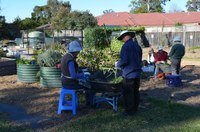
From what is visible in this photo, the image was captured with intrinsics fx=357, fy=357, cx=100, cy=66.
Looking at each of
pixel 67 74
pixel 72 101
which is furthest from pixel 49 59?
pixel 72 101

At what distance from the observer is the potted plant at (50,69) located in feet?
33.8

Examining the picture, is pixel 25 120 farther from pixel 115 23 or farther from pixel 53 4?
pixel 53 4

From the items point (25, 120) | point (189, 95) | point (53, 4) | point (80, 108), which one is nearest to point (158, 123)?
point (80, 108)

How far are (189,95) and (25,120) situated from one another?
4802mm

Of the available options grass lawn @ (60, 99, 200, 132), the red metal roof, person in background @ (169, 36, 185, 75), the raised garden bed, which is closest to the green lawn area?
grass lawn @ (60, 99, 200, 132)

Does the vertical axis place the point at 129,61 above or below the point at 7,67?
above

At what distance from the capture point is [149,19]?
53875 millimetres

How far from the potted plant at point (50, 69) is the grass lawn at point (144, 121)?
2.96 metres

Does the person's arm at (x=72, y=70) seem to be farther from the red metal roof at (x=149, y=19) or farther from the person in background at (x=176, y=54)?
the red metal roof at (x=149, y=19)

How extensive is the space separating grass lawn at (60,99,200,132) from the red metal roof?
4367 cm

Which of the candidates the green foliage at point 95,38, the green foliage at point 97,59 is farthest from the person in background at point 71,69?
the green foliage at point 95,38

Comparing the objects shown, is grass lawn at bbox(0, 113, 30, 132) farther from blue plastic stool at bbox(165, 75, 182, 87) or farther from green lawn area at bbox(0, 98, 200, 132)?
blue plastic stool at bbox(165, 75, 182, 87)

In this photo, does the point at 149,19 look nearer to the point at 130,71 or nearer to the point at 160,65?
the point at 160,65

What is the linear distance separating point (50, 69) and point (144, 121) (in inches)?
164
